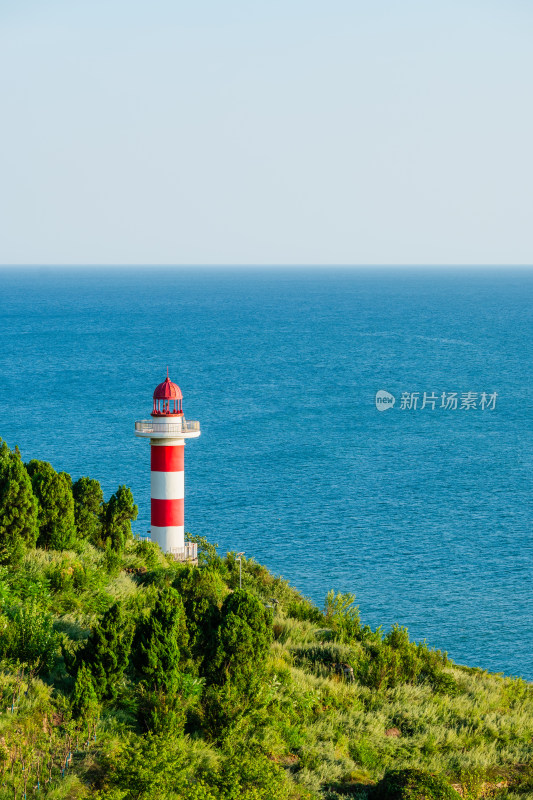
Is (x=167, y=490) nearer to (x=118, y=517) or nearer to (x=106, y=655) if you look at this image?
(x=118, y=517)

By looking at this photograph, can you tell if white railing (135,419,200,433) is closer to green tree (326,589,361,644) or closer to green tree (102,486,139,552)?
green tree (102,486,139,552)

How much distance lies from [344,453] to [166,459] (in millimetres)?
39904

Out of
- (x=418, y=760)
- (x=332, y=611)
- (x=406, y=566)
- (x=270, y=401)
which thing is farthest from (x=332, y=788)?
(x=270, y=401)

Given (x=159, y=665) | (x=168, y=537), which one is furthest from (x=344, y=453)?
(x=159, y=665)

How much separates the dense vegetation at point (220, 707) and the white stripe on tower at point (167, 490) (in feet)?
27.0

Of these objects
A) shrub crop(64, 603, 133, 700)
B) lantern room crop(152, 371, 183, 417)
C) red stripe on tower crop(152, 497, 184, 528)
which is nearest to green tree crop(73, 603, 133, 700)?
shrub crop(64, 603, 133, 700)

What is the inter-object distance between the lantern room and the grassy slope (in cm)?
797

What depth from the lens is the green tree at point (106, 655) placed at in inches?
663

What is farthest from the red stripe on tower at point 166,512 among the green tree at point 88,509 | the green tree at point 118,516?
the green tree at point 88,509

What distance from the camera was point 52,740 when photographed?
1559 centimetres

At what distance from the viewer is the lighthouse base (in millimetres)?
32688

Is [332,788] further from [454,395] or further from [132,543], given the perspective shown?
[454,395]

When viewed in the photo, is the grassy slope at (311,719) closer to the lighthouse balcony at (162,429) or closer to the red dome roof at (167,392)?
the lighthouse balcony at (162,429)

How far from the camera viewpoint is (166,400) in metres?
32.2
